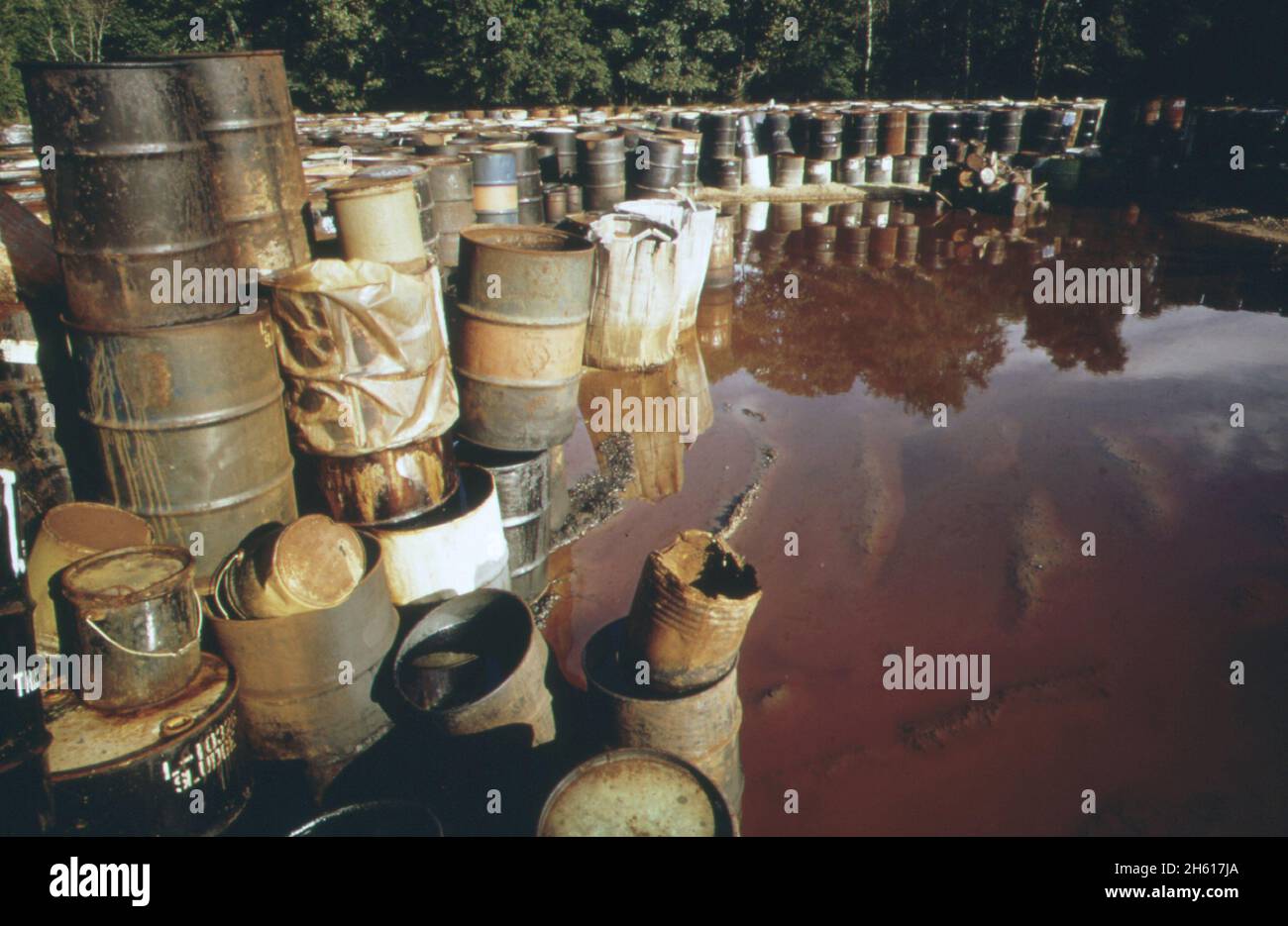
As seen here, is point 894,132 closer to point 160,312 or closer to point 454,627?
point 454,627

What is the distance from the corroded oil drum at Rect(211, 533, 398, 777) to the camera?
135 inches

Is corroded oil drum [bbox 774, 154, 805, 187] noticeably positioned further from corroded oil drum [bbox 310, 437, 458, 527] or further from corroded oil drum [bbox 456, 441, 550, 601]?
corroded oil drum [bbox 310, 437, 458, 527]

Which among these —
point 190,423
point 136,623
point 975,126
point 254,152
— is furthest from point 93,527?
point 975,126

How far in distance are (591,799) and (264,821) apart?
1.51 metres

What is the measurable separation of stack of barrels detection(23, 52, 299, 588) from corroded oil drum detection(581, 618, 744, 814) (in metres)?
1.82

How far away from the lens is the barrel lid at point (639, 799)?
3066mm

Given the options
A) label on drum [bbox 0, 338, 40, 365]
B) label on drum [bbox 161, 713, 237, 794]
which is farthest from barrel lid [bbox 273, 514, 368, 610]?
label on drum [bbox 0, 338, 40, 365]

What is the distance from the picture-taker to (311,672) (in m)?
3.51

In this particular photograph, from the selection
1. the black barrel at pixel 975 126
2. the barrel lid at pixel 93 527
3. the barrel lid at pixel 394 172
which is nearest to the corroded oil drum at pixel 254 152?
the barrel lid at pixel 394 172

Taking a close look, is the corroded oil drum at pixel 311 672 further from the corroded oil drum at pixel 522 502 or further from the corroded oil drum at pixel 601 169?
the corroded oil drum at pixel 601 169

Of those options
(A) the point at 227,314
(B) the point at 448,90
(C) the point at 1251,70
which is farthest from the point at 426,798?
(C) the point at 1251,70

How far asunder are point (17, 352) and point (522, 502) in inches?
101

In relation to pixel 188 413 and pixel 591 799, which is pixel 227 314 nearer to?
pixel 188 413

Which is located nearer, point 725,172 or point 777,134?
point 725,172
